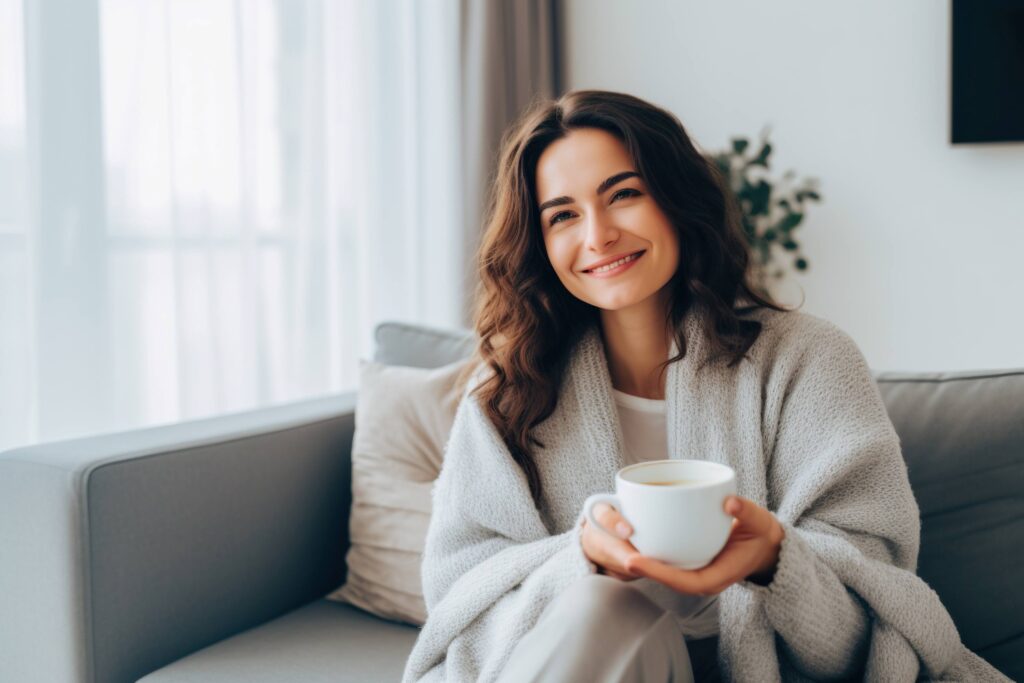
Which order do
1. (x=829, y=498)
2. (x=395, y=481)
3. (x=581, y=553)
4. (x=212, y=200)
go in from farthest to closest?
(x=212, y=200) < (x=395, y=481) < (x=829, y=498) < (x=581, y=553)

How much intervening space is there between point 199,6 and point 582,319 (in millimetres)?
1234

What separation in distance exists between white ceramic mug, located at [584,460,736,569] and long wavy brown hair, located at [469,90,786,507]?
1.44 ft

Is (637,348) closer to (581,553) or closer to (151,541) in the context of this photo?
(581,553)

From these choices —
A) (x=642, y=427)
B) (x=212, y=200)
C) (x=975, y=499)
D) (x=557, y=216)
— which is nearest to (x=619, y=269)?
(x=557, y=216)

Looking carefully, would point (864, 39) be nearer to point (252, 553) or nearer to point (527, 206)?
point (527, 206)

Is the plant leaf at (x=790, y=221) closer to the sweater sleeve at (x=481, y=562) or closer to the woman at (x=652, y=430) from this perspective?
the woman at (x=652, y=430)

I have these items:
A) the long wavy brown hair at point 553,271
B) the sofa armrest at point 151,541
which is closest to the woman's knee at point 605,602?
the long wavy brown hair at point 553,271

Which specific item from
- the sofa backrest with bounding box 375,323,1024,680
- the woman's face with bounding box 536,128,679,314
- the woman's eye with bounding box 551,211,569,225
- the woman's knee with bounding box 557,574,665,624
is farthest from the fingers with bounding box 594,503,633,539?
the sofa backrest with bounding box 375,323,1024,680

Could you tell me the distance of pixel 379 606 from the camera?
5.32 feet

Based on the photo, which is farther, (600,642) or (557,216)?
(557,216)

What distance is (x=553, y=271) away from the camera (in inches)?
56.1

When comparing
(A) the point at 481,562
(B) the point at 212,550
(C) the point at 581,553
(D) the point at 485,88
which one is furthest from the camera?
(D) the point at 485,88

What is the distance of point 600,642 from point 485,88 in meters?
2.12

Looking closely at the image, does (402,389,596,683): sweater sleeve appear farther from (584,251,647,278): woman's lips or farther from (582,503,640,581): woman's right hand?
(584,251,647,278): woman's lips
